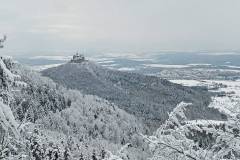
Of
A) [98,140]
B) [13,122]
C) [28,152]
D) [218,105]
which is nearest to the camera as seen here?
[13,122]

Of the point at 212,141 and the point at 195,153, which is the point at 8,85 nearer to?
the point at 195,153

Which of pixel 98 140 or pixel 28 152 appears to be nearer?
pixel 28 152

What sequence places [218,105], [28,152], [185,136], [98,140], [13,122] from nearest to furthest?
[13,122] → [28,152] → [218,105] → [185,136] → [98,140]

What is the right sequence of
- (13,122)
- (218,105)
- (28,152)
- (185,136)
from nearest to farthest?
(13,122)
(28,152)
(218,105)
(185,136)

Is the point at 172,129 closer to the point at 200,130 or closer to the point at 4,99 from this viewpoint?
the point at 200,130

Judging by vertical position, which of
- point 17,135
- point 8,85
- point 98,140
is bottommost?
point 98,140

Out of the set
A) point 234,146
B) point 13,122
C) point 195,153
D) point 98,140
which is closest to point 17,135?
point 13,122

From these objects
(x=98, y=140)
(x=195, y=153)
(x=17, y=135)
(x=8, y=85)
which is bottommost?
(x=98, y=140)

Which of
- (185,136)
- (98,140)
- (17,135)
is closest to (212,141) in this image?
(185,136)

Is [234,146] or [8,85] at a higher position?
[8,85]
